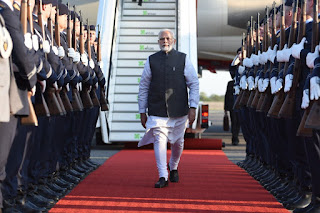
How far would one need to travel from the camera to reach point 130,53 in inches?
506

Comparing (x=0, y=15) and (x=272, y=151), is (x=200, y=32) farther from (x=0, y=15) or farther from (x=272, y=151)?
(x=0, y=15)

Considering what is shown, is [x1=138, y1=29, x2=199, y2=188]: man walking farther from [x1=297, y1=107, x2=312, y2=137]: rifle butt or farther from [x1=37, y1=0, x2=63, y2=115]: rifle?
[x1=297, y1=107, x2=312, y2=137]: rifle butt

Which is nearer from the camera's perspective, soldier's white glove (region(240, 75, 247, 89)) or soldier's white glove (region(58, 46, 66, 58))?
soldier's white glove (region(58, 46, 66, 58))

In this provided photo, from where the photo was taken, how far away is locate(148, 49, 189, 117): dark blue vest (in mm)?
7223

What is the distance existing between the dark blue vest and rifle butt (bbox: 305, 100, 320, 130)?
257 cm

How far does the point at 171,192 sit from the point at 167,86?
1280 millimetres

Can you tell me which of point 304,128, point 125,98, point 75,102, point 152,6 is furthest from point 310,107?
point 152,6

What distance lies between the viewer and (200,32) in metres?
17.8

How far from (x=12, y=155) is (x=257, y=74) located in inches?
127

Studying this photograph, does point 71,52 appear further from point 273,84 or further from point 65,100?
point 273,84

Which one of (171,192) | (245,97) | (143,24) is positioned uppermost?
(143,24)

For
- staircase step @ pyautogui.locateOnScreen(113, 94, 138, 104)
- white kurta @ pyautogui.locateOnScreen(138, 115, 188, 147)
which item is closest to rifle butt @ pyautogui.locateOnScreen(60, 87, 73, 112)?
white kurta @ pyautogui.locateOnScreen(138, 115, 188, 147)

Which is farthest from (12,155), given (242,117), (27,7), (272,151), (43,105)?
(242,117)

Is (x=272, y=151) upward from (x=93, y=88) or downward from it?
downward
